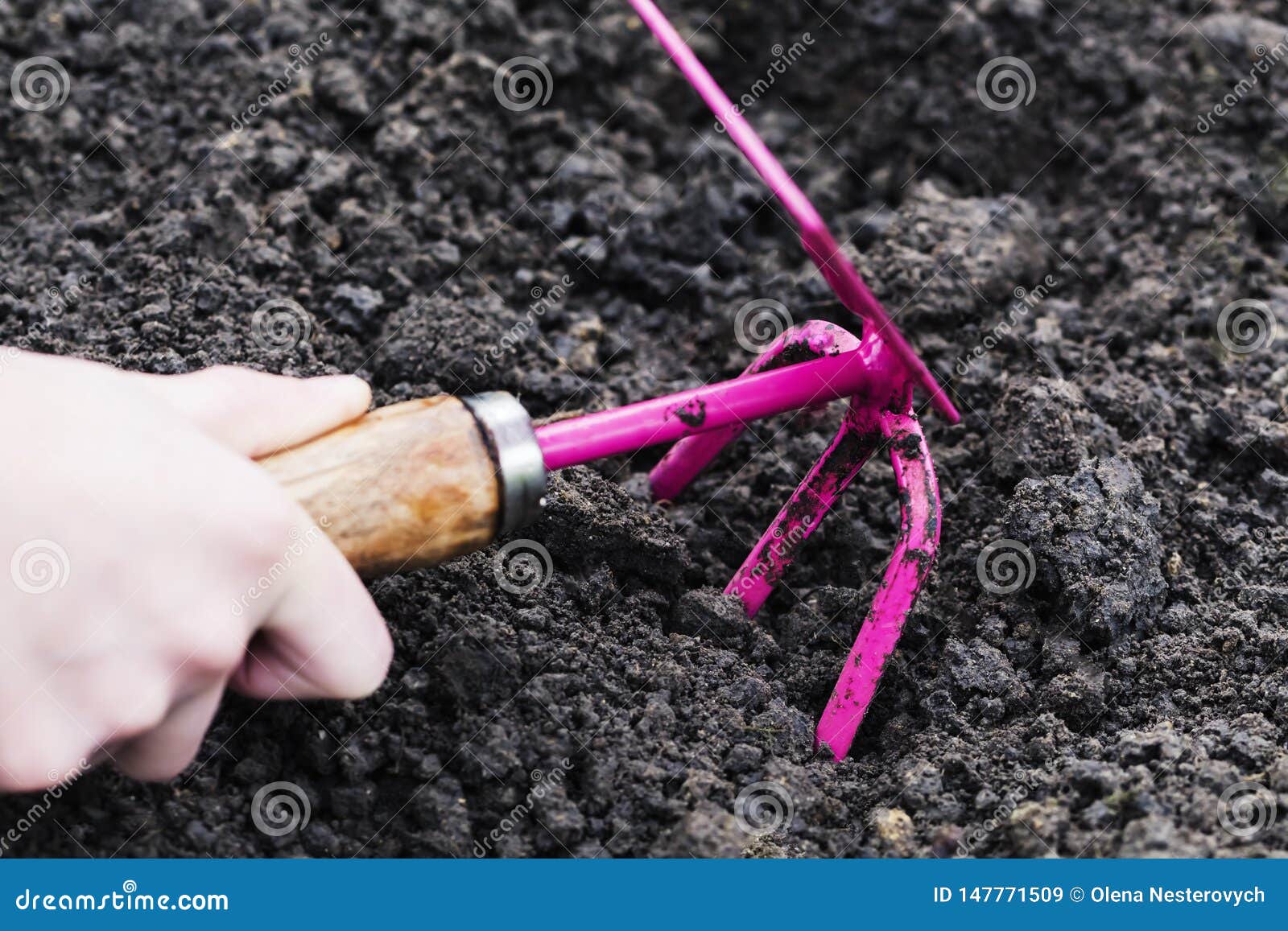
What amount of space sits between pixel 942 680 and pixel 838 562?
313 mm

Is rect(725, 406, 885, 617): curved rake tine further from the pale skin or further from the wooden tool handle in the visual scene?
the pale skin

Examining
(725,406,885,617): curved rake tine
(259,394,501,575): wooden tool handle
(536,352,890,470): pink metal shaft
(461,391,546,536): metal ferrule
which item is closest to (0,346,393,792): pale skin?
(259,394,501,575): wooden tool handle

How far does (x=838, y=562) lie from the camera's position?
2.09 m

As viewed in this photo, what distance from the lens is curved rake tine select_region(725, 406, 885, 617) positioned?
6.28 feet

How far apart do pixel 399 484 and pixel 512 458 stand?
141 millimetres

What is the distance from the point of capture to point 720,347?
7.88ft

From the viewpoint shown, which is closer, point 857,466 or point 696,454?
point 857,466

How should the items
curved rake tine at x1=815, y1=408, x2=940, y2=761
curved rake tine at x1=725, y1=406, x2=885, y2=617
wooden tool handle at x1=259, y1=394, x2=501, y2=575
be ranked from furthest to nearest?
curved rake tine at x1=725, y1=406, x2=885, y2=617 < curved rake tine at x1=815, y1=408, x2=940, y2=761 < wooden tool handle at x1=259, y1=394, x2=501, y2=575

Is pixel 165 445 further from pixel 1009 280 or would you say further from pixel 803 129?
pixel 803 129

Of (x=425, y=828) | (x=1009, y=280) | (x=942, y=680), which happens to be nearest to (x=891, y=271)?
(x=1009, y=280)

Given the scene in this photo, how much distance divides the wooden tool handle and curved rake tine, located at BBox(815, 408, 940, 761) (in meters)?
0.57

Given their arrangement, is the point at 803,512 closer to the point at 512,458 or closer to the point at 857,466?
the point at 857,466

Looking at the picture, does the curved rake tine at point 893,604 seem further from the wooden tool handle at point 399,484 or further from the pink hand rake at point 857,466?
the wooden tool handle at point 399,484

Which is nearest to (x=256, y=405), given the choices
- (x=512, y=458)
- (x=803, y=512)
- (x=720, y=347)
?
(x=512, y=458)
